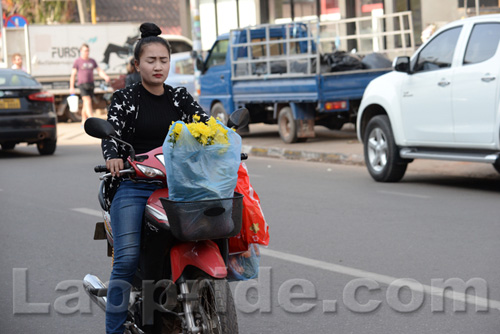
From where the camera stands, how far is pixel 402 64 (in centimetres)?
1148

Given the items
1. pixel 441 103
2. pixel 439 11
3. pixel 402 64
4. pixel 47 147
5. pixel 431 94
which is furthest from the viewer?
pixel 439 11

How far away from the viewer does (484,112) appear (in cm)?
1037

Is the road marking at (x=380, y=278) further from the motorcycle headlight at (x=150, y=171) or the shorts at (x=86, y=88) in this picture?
the shorts at (x=86, y=88)

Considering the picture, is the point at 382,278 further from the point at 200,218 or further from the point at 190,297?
the point at 200,218

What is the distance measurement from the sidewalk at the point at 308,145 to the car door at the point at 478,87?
413cm

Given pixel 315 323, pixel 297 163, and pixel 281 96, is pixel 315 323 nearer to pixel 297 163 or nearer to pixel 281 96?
pixel 297 163

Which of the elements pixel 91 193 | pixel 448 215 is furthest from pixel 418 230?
pixel 91 193

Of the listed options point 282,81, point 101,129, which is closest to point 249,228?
point 101,129

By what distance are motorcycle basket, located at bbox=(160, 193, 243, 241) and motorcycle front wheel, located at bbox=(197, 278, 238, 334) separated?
8.9 inches

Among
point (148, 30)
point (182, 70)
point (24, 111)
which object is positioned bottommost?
point (24, 111)

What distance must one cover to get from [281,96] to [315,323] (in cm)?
1254

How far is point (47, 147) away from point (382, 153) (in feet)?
26.8

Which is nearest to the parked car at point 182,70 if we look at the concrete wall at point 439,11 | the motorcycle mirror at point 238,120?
the concrete wall at point 439,11

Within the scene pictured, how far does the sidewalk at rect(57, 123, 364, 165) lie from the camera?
15.5m
